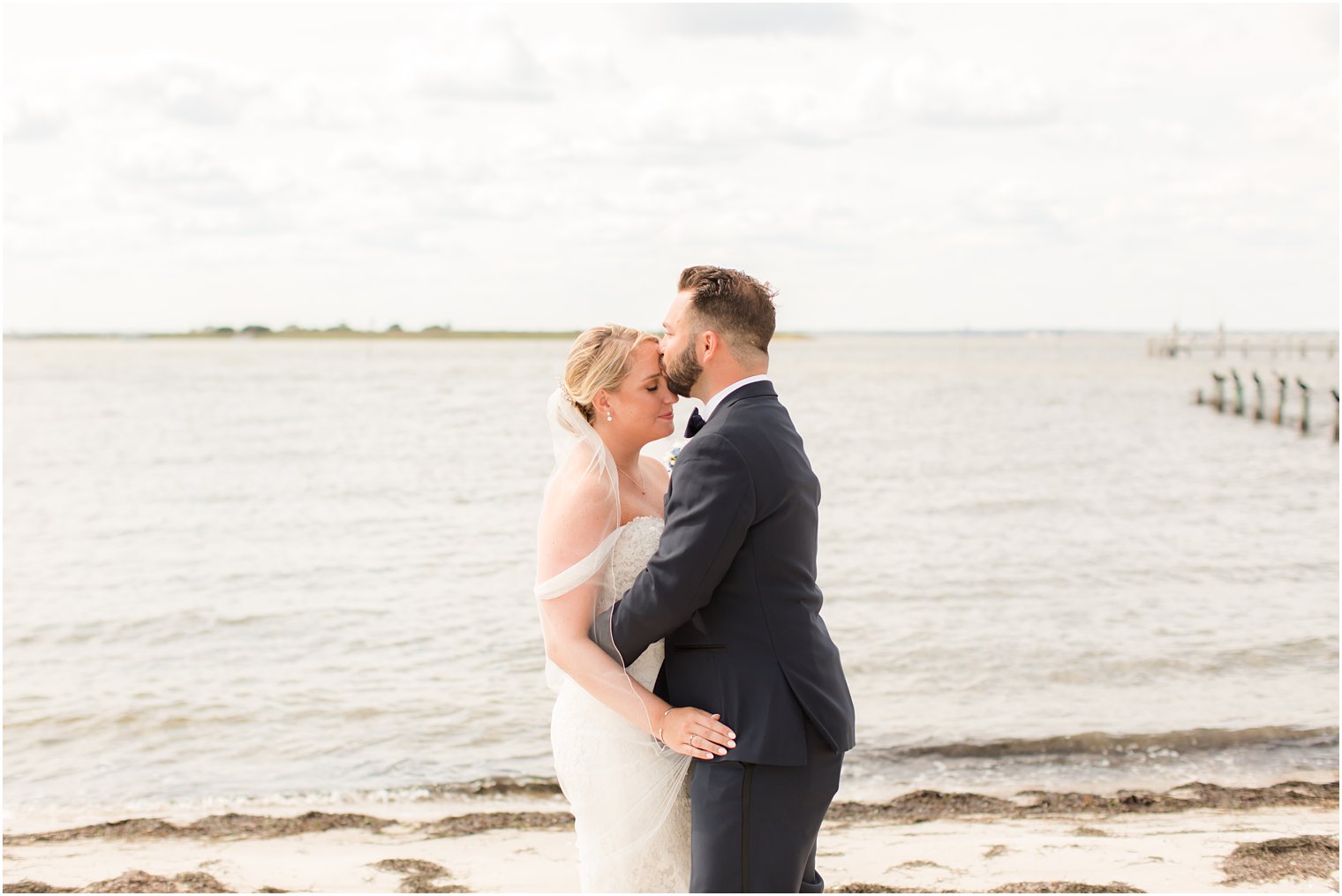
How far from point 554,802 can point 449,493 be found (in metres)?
16.0

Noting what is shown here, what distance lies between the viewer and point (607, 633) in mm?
3520

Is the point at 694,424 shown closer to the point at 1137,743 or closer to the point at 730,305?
the point at 730,305

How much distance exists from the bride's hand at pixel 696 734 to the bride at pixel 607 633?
0.06 meters

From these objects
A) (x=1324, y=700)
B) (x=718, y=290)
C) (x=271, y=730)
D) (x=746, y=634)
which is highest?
(x=718, y=290)

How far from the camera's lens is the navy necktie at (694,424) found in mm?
3561

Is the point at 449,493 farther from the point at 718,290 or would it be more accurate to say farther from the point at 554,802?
the point at 718,290

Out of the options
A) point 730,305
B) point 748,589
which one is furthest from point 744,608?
point 730,305

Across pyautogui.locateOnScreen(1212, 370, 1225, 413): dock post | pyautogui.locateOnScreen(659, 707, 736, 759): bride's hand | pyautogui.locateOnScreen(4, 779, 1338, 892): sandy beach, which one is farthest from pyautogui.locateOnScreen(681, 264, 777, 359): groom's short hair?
pyautogui.locateOnScreen(1212, 370, 1225, 413): dock post

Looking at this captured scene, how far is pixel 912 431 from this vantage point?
→ 126ft

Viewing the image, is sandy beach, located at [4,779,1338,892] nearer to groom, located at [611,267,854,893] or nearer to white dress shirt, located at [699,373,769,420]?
groom, located at [611,267,854,893]

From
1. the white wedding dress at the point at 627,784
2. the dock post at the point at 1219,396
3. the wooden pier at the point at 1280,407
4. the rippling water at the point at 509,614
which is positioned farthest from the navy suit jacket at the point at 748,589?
the dock post at the point at 1219,396

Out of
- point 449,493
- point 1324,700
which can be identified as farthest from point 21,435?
point 1324,700

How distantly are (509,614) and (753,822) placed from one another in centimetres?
997

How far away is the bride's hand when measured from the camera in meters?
3.33
